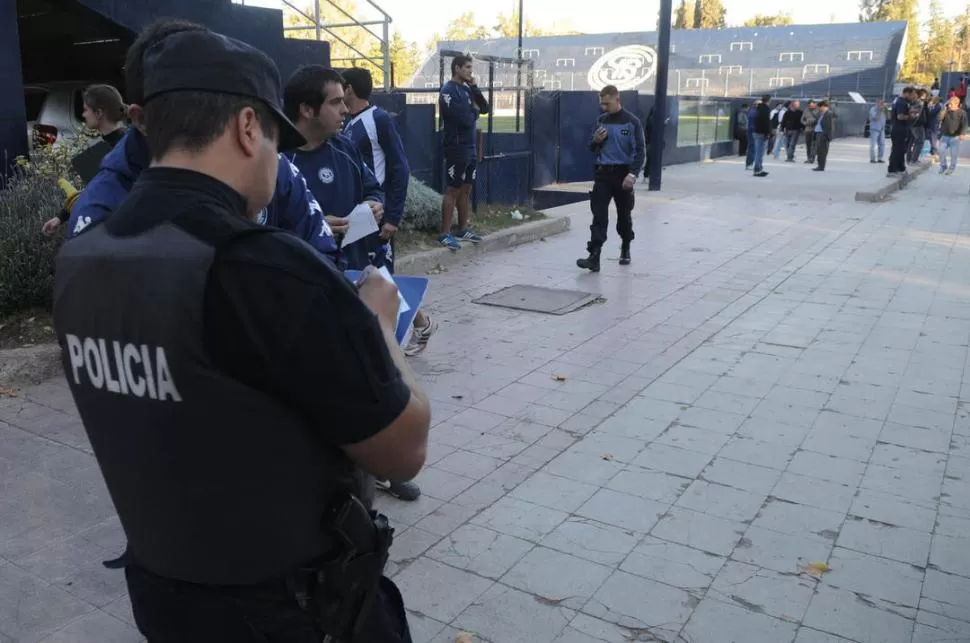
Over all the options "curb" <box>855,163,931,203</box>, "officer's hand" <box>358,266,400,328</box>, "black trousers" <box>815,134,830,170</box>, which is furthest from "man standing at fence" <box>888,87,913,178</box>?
"officer's hand" <box>358,266,400,328</box>

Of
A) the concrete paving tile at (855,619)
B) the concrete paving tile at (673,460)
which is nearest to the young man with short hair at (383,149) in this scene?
the concrete paving tile at (673,460)

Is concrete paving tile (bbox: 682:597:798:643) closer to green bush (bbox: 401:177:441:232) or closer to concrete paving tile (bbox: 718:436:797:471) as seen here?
concrete paving tile (bbox: 718:436:797:471)

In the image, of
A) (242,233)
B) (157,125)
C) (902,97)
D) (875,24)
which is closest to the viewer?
(242,233)

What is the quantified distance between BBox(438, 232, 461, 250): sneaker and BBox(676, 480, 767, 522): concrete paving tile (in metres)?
5.88

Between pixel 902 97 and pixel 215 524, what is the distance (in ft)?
63.7

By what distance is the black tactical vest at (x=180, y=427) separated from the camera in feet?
4.16

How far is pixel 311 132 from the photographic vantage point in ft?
13.3

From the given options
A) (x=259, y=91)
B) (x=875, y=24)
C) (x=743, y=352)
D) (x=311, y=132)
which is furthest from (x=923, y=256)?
(x=875, y=24)

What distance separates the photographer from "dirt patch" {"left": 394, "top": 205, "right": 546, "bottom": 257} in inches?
372

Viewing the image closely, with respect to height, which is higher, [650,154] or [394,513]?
[650,154]

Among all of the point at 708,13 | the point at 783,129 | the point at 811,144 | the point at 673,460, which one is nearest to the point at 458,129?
the point at 673,460

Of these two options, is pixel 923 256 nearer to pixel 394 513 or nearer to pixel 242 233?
pixel 394 513

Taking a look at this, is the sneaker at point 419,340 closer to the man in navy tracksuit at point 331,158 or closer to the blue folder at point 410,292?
the man in navy tracksuit at point 331,158

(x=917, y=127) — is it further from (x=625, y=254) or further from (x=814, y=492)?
(x=814, y=492)
